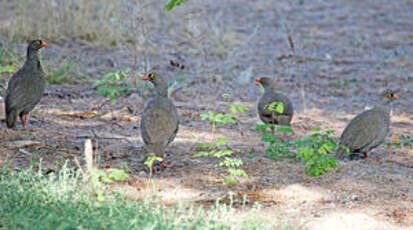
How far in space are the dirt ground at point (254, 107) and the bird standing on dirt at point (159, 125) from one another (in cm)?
28

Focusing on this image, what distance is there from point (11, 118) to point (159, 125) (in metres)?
2.31

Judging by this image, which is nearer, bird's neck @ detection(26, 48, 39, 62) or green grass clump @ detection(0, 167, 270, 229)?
green grass clump @ detection(0, 167, 270, 229)

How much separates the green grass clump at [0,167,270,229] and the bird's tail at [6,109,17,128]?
8.78 ft

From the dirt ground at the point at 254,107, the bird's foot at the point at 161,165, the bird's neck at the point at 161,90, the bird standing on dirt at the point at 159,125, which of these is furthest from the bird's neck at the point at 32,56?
the bird's foot at the point at 161,165

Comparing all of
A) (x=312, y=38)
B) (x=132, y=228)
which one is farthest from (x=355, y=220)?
(x=312, y=38)

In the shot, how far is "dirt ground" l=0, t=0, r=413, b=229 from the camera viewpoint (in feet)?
18.4

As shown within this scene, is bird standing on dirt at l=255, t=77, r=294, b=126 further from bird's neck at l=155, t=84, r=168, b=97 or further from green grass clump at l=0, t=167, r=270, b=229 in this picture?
green grass clump at l=0, t=167, r=270, b=229

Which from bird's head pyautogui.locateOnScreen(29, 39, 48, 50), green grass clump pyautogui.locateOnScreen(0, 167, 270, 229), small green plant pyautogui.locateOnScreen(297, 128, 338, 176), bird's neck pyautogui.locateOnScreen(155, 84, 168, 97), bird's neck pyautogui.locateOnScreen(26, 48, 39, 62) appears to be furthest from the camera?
bird's head pyautogui.locateOnScreen(29, 39, 48, 50)

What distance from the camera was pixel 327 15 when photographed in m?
19.0

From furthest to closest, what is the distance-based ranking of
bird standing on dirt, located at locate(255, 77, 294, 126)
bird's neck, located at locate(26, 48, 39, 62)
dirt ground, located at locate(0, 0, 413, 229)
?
1. bird standing on dirt, located at locate(255, 77, 294, 126)
2. bird's neck, located at locate(26, 48, 39, 62)
3. dirt ground, located at locate(0, 0, 413, 229)

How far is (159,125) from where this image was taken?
6410 millimetres

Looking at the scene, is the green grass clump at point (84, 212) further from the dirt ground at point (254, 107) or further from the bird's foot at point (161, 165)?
the bird's foot at point (161, 165)

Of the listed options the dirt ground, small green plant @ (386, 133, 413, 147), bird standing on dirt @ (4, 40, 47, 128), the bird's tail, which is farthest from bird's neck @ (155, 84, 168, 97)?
small green plant @ (386, 133, 413, 147)

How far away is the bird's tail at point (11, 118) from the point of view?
24.8ft
